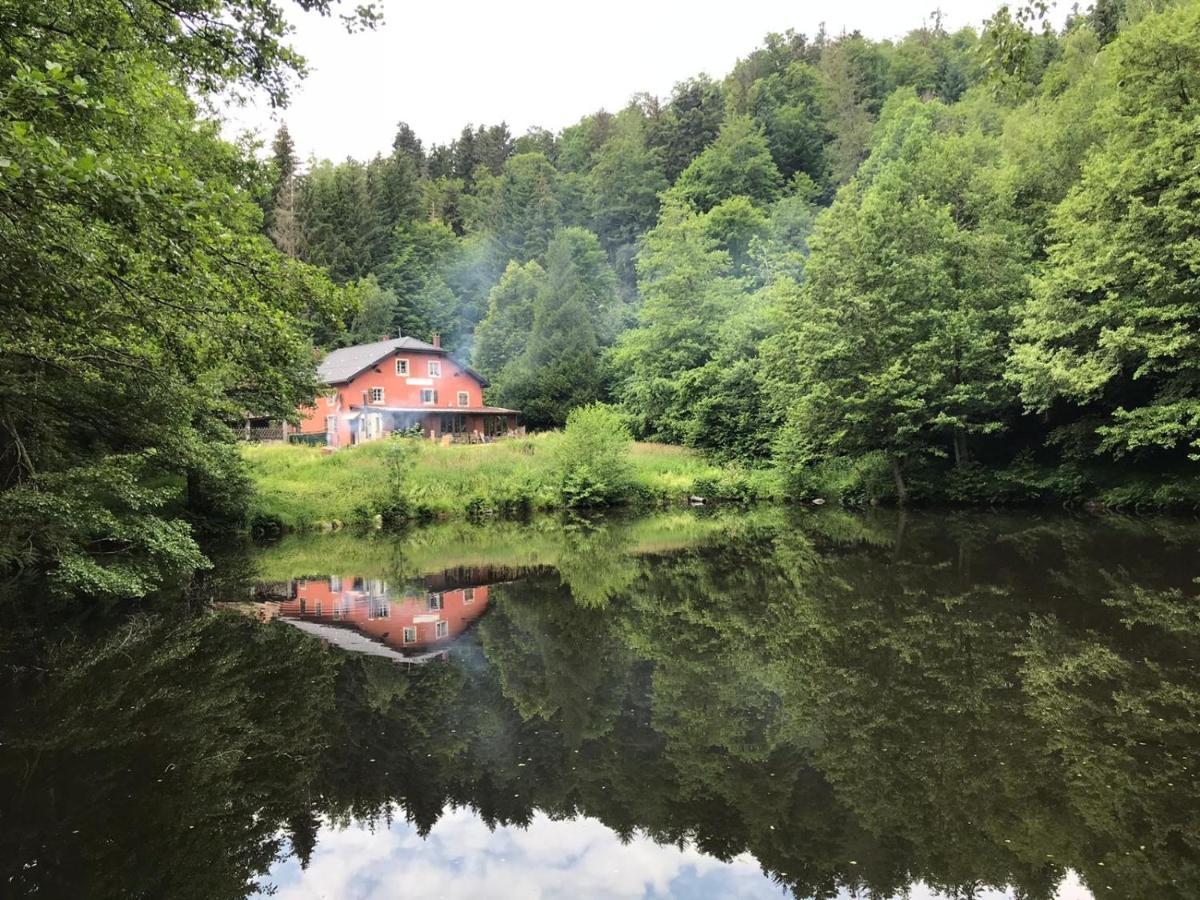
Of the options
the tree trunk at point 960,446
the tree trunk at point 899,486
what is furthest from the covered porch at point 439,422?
the tree trunk at point 960,446

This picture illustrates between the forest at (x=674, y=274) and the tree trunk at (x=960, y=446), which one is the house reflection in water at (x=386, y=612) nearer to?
the forest at (x=674, y=274)

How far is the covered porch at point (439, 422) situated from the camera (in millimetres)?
41125

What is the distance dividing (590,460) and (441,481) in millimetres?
5573

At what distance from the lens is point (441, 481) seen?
26250 mm

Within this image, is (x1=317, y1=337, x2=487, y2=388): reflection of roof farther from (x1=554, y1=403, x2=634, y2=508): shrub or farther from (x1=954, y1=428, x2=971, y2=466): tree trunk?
(x1=954, y1=428, x2=971, y2=466): tree trunk

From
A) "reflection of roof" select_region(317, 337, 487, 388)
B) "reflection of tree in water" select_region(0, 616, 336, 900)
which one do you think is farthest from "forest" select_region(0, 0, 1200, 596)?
"reflection of roof" select_region(317, 337, 487, 388)

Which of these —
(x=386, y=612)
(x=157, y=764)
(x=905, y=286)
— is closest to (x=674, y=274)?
(x=905, y=286)

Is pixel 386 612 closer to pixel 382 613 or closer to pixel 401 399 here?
pixel 382 613

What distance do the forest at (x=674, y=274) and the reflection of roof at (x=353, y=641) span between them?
80.8 inches

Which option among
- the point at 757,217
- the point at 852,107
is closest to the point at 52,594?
the point at 757,217

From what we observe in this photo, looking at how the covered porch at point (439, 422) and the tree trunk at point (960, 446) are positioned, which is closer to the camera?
the tree trunk at point (960, 446)

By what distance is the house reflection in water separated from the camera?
31.9ft

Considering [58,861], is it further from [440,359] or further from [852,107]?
[852,107]

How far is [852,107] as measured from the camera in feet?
209
